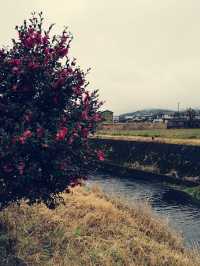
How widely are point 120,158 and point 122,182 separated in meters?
15.9

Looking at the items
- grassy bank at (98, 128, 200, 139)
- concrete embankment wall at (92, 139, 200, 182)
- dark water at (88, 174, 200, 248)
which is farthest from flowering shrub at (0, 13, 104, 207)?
grassy bank at (98, 128, 200, 139)

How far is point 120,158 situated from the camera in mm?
53219

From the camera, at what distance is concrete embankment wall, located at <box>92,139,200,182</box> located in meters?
41.5

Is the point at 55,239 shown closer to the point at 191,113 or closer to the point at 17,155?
the point at 17,155

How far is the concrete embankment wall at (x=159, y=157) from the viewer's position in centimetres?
4150

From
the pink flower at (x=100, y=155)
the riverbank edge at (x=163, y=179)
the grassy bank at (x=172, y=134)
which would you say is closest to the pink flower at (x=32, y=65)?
the pink flower at (x=100, y=155)

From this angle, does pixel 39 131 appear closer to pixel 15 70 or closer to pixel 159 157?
pixel 15 70

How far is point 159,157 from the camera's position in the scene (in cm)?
4650

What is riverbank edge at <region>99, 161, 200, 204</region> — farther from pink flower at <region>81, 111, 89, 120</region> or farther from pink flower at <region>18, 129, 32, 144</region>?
pink flower at <region>18, 129, 32, 144</region>

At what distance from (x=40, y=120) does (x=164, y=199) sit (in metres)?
18.3

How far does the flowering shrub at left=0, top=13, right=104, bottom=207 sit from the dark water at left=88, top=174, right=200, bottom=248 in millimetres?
6721

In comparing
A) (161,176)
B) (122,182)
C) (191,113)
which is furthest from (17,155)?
(191,113)

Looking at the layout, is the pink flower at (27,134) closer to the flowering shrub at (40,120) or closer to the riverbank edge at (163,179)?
the flowering shrub at (40,120)

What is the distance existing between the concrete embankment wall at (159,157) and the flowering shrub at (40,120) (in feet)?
86.1
